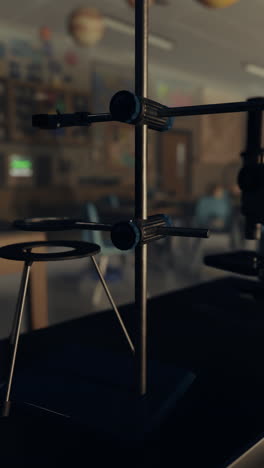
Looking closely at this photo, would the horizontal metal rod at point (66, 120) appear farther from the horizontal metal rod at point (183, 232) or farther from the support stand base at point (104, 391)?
the support stand base at point (104, 391)

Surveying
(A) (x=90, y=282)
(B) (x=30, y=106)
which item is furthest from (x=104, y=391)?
(B) (x=30, y=106)

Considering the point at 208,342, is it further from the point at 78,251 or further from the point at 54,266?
the point at 54,266

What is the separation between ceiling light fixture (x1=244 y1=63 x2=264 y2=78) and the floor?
3.84 meters

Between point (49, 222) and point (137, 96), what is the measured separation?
30 cm

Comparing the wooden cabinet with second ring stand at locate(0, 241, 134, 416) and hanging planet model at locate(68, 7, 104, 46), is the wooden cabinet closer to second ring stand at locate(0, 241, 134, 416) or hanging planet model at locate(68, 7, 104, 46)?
hanging planet model at locate(68, 7, 104, 46)

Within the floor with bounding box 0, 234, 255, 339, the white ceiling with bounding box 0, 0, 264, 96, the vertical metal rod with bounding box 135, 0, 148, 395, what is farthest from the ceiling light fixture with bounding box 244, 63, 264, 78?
the vertical metal rod with bounding box 135, 0, 148, 395

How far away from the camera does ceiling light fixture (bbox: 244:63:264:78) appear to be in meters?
7.45

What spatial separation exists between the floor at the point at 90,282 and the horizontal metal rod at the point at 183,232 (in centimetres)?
211

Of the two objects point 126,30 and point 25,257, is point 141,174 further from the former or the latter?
point 126,30

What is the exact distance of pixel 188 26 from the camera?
5.70 metres

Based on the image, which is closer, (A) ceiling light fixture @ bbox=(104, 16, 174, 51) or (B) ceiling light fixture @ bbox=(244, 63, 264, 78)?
(A) ceiling light fixture @ bbox=(104, 16, 174, 51)

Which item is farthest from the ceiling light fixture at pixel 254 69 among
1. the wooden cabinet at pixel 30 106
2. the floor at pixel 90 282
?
the floor at pixel 90 282

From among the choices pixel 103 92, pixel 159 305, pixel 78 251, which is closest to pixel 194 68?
pixel 103 92

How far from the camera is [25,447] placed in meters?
0.65
